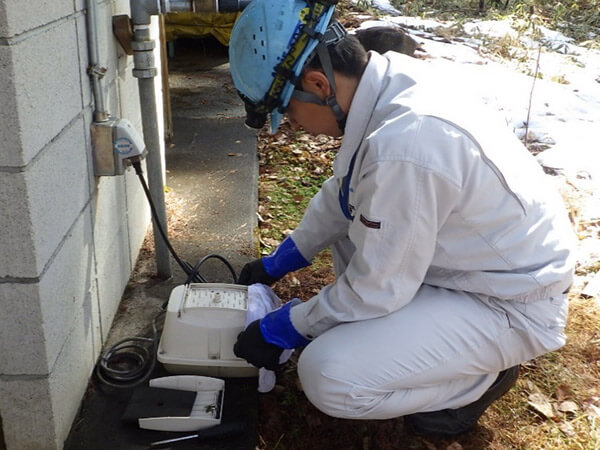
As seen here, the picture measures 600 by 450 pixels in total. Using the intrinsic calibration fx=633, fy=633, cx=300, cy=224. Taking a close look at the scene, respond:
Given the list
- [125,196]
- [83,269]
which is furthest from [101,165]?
[125,196]

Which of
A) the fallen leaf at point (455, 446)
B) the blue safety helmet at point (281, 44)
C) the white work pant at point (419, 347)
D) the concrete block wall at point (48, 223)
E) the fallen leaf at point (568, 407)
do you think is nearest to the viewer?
the concrete block wall at point (48, 223)

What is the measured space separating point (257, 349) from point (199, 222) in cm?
185

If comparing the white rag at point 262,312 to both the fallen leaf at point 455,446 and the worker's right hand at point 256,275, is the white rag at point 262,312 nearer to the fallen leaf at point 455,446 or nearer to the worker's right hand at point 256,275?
the worker's right hand at point 256,275

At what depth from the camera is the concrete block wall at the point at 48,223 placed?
1.78m

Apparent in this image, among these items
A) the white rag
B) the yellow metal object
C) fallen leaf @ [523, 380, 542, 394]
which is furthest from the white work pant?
the yellow metal object

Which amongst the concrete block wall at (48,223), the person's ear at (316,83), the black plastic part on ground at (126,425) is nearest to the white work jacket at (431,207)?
the person's ear at (316,83)

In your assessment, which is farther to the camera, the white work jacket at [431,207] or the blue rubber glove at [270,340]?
the blue rubber glove at [270,340]

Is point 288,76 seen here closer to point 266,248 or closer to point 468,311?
point 468,311

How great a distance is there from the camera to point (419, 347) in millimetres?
2287

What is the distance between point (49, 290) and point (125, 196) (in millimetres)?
1270

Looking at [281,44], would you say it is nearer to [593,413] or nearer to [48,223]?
[48,223]

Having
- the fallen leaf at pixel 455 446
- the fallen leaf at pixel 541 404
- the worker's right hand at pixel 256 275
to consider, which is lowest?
the fallen leaf at pixel 541 404

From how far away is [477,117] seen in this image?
7.36ft

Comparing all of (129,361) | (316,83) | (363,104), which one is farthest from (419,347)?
(129,361)
